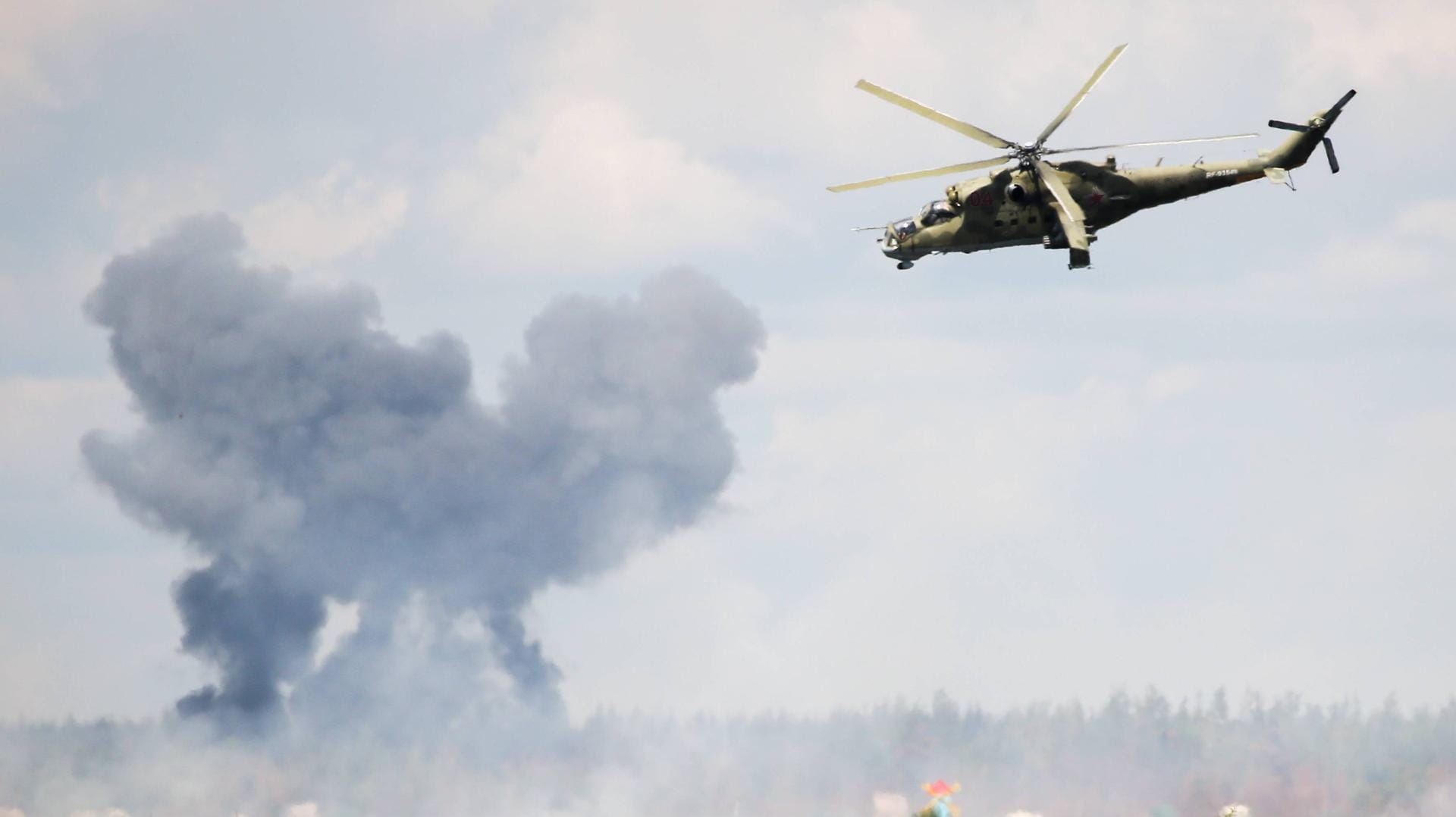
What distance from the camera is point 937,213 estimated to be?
124 m

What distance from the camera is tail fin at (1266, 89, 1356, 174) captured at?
123000 millimetres

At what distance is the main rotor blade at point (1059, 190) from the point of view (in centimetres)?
11906

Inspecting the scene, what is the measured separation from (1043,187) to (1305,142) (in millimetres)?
14858

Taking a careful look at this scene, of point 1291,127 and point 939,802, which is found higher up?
point 1291,127

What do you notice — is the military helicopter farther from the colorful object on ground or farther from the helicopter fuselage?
the colorful object on ground

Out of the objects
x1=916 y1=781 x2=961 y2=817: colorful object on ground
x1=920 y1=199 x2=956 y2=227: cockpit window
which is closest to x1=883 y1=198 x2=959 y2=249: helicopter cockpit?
x1=920 y1=199 x2=956 y2=227: cockpit window

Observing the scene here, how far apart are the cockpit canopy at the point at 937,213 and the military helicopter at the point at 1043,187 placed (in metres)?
0.04

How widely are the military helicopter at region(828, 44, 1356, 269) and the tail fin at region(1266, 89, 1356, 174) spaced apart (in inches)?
1.6

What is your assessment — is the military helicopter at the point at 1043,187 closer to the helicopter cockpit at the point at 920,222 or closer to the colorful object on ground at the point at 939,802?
the helicopter cockpit at the point at 920,222

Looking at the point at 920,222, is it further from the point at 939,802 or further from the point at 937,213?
the point at 939,802

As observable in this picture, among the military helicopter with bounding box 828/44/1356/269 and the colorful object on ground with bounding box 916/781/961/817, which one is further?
the military helicopter with bounding box 828/44/1356/269

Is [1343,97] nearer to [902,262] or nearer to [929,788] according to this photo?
[902,262]

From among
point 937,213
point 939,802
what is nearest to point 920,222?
point 937,213

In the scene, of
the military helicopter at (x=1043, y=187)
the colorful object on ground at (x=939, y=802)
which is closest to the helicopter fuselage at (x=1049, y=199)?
the military helicopter at (x=1043, y=187)
